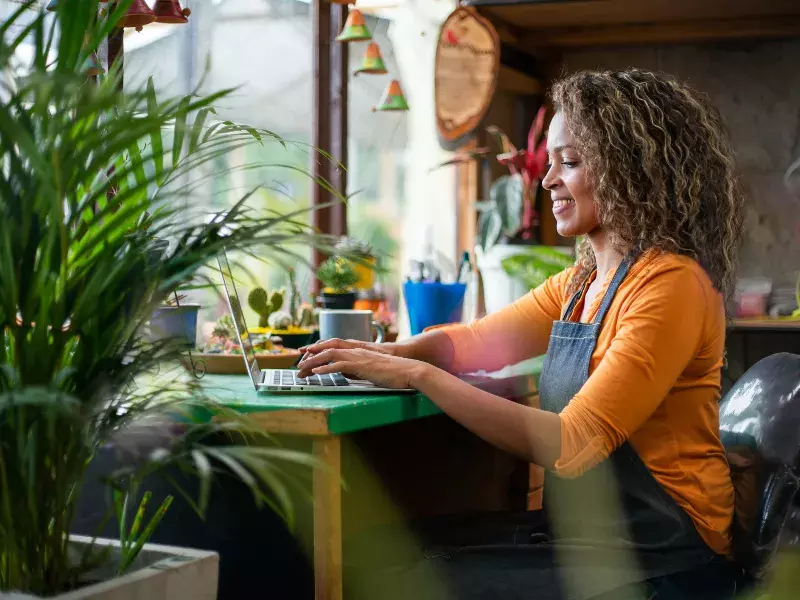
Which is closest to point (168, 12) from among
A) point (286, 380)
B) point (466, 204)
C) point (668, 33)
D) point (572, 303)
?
point (286, 380)

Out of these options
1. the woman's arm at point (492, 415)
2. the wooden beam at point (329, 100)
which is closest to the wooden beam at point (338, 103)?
the wooden beam at point (329, 100)

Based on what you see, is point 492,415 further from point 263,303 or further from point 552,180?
point 263,303

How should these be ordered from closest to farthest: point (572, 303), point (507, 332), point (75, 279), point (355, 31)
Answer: point (75, 279)
point (572, 303)
point (507, 332)
point (355, 31)

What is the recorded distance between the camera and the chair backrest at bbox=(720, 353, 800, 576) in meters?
1.69

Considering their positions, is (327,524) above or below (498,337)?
below

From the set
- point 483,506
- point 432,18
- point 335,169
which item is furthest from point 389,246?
point 483,506

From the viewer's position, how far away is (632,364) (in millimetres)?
1620

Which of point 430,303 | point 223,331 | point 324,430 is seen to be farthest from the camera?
point 430,303

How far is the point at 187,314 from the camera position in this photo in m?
2.12

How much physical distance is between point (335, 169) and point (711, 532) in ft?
6.99

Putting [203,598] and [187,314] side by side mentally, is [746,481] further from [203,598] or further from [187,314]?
[187,314]

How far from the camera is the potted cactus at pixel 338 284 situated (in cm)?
271

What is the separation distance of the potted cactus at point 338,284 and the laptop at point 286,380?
0.66 meters

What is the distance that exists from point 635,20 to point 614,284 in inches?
88.4
